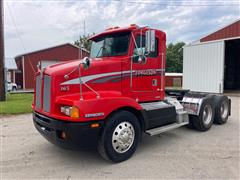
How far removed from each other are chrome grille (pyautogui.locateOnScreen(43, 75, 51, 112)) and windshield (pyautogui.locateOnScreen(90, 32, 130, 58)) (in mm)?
1485

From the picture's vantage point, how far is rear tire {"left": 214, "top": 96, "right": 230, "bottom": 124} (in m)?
6.58

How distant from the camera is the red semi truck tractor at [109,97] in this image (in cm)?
334

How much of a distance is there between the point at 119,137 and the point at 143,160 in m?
0.68

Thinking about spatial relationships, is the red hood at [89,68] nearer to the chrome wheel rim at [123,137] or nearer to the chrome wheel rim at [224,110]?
the chrome wheel rim at [123,137]

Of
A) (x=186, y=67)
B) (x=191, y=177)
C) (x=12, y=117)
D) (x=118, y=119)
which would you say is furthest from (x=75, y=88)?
(x=186, y=67)

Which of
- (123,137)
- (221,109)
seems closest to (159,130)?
(123,137)

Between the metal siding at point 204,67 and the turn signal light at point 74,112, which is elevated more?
the metal siding at point 204,67

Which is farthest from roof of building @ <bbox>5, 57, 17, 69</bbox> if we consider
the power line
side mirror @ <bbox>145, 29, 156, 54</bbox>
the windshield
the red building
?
side mirror @ <bbox>145, 29, 156, 54</bbox>

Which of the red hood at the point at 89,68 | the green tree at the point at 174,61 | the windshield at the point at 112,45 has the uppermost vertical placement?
the green tree at the point at 174,61

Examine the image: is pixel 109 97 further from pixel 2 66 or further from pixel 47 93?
pixel 2 66

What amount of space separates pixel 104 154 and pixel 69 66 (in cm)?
175

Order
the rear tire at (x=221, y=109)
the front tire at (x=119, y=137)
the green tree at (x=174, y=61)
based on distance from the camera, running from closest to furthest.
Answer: the front tire at (x=119, y=137) → the rear tire at (x=221, y=109) → the green tree at (x=174, y=61)

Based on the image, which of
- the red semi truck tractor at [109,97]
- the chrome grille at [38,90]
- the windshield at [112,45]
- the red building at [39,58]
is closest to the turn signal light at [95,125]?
the red semi truck tractor at [109,97]

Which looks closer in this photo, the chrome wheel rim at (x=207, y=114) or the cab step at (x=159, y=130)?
the cab step at (x=159, y=130)
